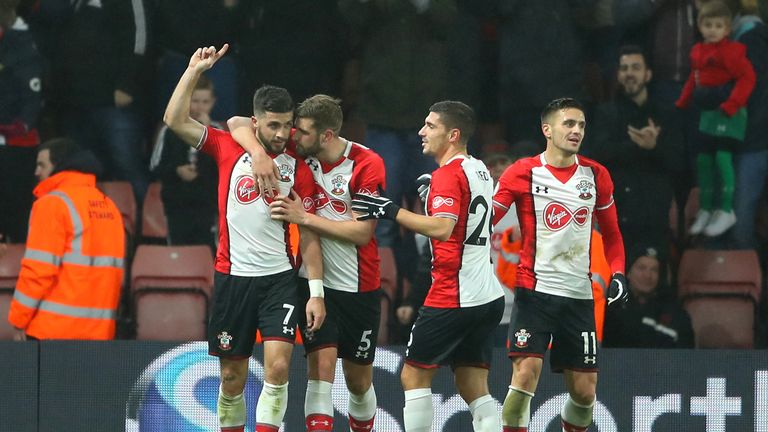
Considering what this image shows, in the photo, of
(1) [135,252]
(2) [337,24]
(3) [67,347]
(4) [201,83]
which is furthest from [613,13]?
(3) [67,347]

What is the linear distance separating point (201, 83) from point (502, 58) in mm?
2076

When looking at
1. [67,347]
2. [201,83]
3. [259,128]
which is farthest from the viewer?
[201,83]

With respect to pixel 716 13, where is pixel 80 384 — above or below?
below

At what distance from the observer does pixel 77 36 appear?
9.88 metres

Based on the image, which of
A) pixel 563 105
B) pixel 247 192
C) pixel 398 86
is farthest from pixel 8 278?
pixel 563 105

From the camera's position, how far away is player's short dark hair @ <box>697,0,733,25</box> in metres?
9.66

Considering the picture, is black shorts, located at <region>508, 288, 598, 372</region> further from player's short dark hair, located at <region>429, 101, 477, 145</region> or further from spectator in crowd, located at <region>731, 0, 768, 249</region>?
spectator in crowd, located at <region>731, 0, 768, 249</region>

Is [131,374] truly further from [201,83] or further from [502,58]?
[502,58]

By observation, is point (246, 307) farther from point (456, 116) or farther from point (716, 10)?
point (716, 10)

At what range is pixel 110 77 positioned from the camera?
9.87m

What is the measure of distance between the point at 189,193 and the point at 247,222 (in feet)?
9.26

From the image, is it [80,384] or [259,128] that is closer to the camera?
[259,128]

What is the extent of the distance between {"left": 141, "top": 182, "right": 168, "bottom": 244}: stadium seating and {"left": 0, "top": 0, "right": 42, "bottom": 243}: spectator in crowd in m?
0.81

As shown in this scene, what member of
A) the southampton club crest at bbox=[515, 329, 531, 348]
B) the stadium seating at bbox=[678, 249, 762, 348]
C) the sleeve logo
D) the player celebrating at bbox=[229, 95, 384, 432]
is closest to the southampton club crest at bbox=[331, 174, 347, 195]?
the player celebrating at bbox=[229, 95, 384, 432]
